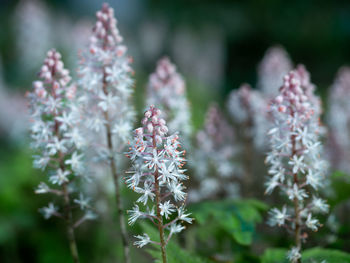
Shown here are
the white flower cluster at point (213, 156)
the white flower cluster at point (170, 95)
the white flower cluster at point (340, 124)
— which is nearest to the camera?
the white flower cluster at point (170, 95)

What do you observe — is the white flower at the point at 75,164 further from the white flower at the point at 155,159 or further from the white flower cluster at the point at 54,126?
the white flower at the point at 155,159

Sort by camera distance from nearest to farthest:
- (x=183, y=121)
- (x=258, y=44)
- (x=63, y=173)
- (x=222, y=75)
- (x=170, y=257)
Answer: (x=170, y=257) → (x=63, y=173) → (x=183, y=121) → (x=222, y=75) → (x=258, y=44)

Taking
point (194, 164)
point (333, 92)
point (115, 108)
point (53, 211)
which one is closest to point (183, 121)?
point (194, 164)

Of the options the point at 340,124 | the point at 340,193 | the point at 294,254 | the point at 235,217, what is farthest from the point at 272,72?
the point at 294,254

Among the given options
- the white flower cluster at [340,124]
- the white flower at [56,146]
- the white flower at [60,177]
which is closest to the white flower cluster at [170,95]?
the white flower at [56,146]

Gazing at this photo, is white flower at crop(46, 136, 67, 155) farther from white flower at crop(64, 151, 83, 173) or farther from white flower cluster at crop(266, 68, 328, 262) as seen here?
white flower cluster at crop(266, 68, 328, 262)

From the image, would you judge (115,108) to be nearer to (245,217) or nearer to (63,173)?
(63,173)
